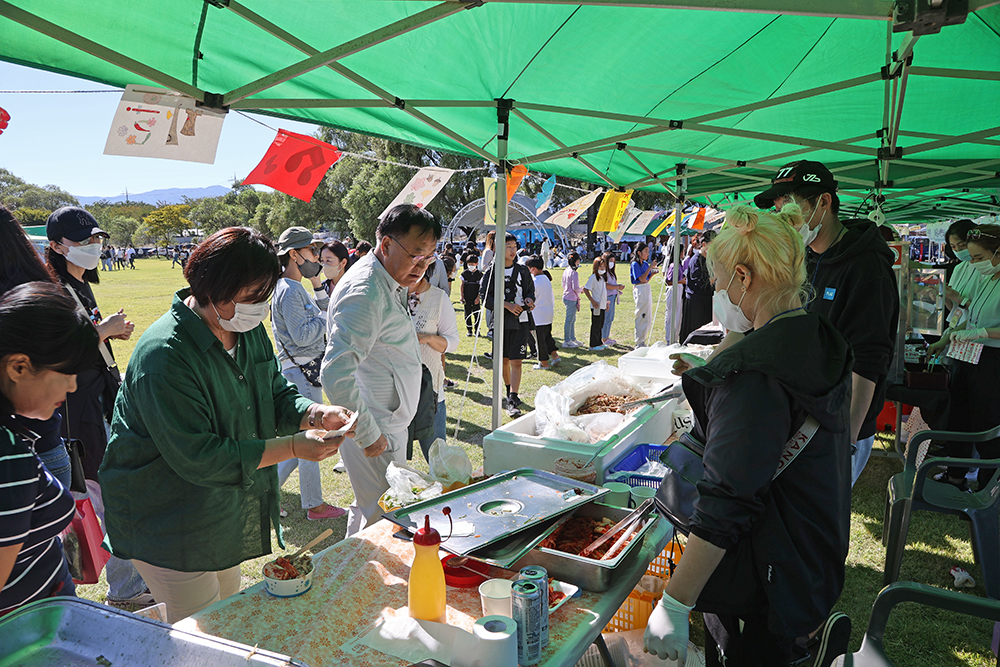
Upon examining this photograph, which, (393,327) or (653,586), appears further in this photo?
(393,327)

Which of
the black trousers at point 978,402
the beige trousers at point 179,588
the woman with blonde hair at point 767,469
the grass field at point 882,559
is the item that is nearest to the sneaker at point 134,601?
the grass field at point 882,559

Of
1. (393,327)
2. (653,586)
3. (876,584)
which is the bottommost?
(876,584)

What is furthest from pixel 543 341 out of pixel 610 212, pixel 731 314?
pixel 731 314

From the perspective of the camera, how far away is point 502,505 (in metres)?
2.01

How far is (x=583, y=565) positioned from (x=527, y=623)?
14.7 inches

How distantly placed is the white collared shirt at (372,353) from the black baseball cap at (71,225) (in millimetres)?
1577

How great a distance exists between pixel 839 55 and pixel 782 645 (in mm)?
3910

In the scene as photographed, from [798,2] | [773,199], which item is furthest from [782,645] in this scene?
[773,199]

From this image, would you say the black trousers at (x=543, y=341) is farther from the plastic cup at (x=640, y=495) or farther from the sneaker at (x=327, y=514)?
the plastic cup at (x=640, y=495)

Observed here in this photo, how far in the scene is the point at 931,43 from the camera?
11.8ft

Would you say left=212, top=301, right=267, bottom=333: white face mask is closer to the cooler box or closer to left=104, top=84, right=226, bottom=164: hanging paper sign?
the cooler box

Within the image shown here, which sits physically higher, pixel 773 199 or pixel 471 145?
pixel 471 145

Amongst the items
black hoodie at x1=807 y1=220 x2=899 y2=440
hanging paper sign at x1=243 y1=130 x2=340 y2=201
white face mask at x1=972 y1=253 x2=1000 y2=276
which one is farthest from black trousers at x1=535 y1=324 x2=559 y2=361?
black hoodie at x1=807 y1=220 x2=899 y2=440

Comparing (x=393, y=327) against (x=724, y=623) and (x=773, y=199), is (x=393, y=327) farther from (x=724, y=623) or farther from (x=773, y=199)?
(x=773, y=199)
